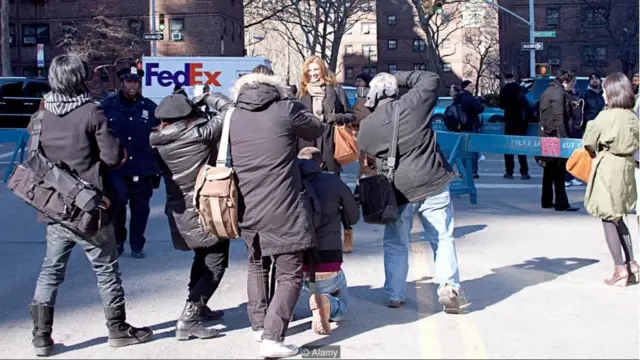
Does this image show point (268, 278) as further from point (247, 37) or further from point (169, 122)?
point (247, 37)

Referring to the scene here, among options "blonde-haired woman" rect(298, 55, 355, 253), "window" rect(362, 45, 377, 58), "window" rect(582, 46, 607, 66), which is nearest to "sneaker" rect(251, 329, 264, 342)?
"blonde-haired woman" rect(298, 55, 355, 253)

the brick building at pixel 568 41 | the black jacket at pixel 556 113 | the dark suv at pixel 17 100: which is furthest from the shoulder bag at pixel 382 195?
the brick building at pixel 568 41

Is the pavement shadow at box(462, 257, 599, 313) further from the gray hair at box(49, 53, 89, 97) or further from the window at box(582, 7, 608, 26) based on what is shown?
the window at box(582, 7, 608, 26)

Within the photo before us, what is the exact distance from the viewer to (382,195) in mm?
6672

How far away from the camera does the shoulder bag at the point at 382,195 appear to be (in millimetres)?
6676

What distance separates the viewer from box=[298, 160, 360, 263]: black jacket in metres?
6.30

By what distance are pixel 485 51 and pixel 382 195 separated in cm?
6751

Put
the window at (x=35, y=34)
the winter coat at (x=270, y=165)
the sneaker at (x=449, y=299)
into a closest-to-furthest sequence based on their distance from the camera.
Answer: the winter coat at (x=270, y=165) → the sneaker at (x=449, y=299) → the window at (x=35, y=34)

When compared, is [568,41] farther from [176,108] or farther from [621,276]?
[176,108]

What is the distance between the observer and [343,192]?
21.2 ft

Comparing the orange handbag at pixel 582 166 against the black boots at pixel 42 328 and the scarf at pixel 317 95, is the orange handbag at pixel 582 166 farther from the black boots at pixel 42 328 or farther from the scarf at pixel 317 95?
the black boots at pixel 42 328

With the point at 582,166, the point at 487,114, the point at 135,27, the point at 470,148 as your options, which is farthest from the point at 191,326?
the point at 135,27

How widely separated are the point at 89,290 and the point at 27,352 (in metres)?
1.89

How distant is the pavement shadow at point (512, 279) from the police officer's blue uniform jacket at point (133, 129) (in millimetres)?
3424
